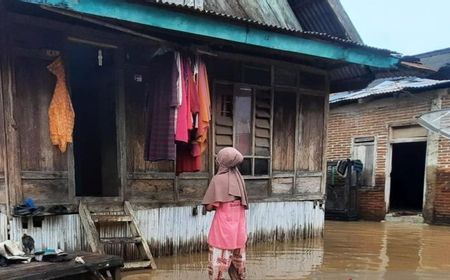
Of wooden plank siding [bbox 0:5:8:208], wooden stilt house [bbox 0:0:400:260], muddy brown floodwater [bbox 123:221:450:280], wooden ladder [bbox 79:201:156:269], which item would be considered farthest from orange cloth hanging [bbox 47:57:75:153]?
muddy brown floodwater [bbox 123:221:450:280]

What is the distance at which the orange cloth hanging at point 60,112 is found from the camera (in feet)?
17.8

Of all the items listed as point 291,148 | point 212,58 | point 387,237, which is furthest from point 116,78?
point 387,237

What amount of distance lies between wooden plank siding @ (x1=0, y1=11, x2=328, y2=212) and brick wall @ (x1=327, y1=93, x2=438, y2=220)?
4936mm

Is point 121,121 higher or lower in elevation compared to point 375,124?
lower

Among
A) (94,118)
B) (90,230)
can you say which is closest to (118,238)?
(90,230)

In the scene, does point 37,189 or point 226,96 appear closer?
point 37,189

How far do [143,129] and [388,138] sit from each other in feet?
28.9

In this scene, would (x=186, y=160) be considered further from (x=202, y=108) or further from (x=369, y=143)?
(x=369, y=143)

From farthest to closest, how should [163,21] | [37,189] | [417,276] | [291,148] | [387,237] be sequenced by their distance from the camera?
[387,237], [291,148], [417,276], [37,189], [163,21]

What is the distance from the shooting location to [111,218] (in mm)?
5801

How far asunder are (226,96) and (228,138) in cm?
73

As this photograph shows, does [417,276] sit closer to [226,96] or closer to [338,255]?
[338,255]

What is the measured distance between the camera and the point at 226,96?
731 cm

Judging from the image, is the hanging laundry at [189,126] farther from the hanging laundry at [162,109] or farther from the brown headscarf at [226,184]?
the brown headscarf at [226,184]
